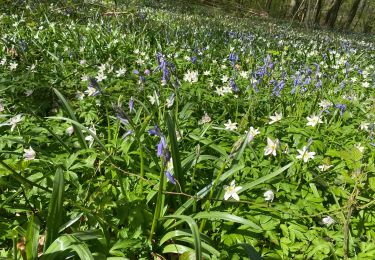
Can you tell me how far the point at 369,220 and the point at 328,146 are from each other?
965 millimetres

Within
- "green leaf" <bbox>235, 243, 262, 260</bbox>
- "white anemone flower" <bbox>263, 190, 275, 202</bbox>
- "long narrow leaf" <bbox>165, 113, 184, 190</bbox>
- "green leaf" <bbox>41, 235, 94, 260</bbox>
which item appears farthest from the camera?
"white anemone flower" <bbox>263, 190, 275, 202</bbox>

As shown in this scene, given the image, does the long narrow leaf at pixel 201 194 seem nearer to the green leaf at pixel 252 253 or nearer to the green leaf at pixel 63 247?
the green leaf at pixel 252 253

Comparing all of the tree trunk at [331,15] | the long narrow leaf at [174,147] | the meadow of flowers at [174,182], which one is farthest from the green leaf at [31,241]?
the tree trunk at [331,15]

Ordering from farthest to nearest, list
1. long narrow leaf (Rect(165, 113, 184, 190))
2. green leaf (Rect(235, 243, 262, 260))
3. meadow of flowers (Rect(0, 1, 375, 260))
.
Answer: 1. long narrow leaf (Rect(165, 113, 184, 190))
2. meadow of flowers (Rect(0, 1, 375, 260))
3. green leaf (Rect(235, 243, 262, 260))

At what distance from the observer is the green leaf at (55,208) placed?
162cm

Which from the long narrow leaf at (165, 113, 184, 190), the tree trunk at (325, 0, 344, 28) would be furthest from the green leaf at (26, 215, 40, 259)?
the tree trunk at (325, 0, 344, 28)

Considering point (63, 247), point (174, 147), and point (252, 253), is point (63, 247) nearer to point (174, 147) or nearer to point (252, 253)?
point (174, 147)

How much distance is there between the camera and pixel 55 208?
5.40 feet

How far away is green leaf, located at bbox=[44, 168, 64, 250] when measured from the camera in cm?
162

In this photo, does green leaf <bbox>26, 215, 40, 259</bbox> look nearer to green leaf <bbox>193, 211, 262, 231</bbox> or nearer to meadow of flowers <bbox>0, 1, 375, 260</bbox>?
meadow of flowers <bbox>0, 1, 375, 260</bbox>

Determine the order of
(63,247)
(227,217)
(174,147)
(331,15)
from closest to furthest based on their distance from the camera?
(63,247)
(227,217)
(174,147)
(331,15)

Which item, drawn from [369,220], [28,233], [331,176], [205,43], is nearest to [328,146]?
[331,176]

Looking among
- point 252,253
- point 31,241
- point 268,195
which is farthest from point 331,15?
point 31,241

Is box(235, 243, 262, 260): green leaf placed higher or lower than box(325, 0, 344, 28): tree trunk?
lower
